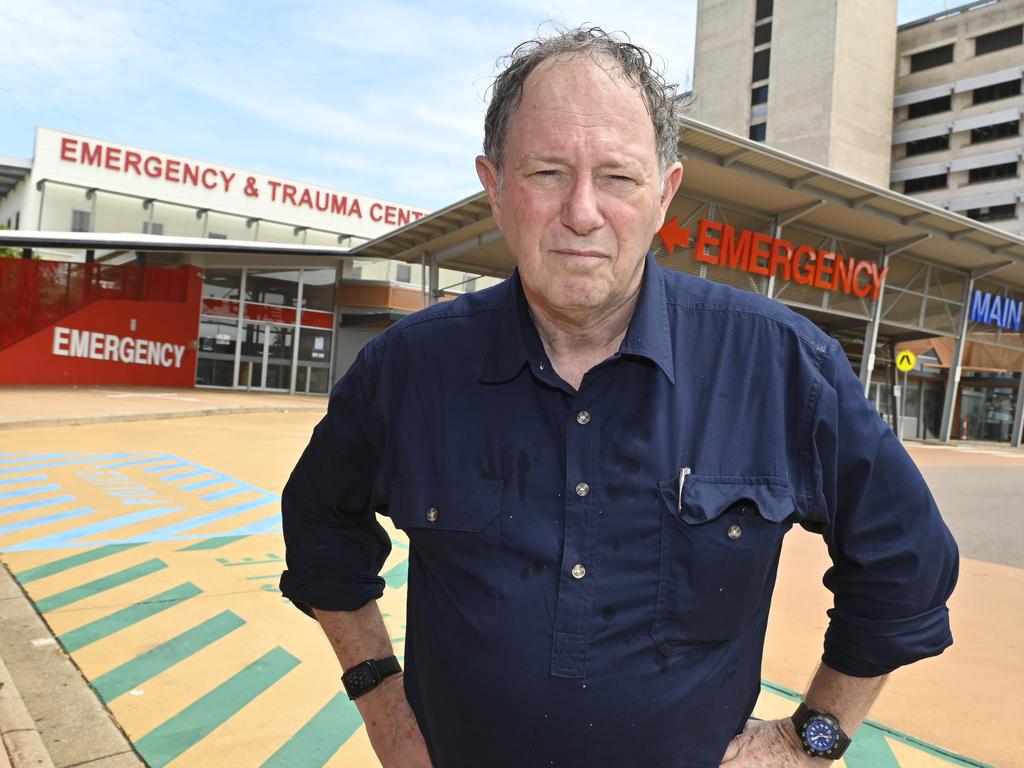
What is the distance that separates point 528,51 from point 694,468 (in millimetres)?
911

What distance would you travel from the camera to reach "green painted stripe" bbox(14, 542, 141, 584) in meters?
4.99

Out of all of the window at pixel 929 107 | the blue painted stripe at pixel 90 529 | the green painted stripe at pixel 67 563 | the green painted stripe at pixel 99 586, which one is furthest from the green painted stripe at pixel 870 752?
the window at pixel 929 107

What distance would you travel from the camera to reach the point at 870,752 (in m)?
3.14

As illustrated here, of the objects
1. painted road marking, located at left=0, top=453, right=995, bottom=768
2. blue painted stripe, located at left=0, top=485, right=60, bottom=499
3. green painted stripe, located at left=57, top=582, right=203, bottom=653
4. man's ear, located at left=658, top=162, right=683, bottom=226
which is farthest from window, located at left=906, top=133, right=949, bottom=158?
man's ear, located at left=658, top=162, right=683, bottom=226

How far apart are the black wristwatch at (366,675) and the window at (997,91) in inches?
2395

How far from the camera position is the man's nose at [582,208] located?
144 cm

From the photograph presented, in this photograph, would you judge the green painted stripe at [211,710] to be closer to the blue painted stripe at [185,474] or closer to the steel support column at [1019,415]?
the blue painted stripe at [185,474]

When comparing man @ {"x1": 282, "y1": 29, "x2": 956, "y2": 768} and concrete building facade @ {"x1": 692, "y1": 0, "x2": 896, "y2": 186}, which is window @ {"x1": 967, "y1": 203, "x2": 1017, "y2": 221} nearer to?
concrete building facade @ {"x1": 692, "y1": 0, "x2": 896, "y2": 186}

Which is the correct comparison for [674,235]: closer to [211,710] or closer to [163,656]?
[163,656]

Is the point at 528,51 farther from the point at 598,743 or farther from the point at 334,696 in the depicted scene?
the point at 334,696

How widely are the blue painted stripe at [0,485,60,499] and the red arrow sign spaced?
14.5 m

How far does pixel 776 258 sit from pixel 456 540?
21.2m

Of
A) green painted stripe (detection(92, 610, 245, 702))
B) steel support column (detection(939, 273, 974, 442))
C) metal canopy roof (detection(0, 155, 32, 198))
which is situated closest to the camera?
green painted stripe (detection(92, 610, 245, 702))

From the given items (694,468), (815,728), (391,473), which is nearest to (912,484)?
(694,468)
